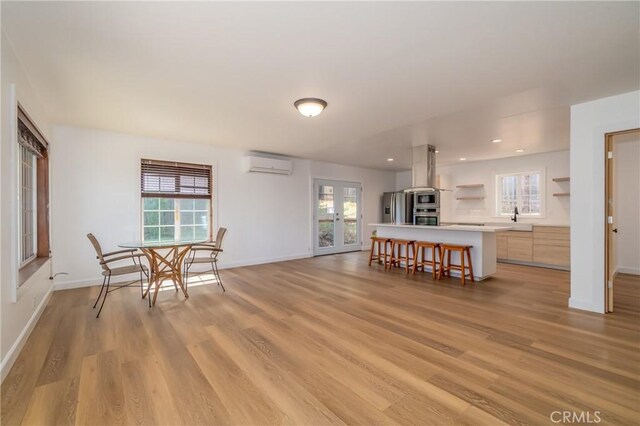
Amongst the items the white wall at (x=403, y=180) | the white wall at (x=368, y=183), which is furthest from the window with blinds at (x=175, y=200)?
the white wall at (x=403, y=180)

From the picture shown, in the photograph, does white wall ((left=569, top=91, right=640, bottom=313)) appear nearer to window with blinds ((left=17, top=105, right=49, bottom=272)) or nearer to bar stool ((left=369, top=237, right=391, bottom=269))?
bar stool ((left=369, top=237, right=391, bottom=269))

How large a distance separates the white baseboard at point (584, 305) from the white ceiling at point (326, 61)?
91.5 inches

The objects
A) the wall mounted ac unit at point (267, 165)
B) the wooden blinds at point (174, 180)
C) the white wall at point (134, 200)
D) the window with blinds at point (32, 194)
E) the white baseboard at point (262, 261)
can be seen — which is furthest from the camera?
the wall mounted ac unit at point (267, 165)

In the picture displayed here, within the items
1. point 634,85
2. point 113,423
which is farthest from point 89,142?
point 634,85

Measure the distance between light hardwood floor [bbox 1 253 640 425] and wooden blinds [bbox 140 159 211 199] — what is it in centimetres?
192

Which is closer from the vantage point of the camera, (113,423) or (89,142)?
(113,423)

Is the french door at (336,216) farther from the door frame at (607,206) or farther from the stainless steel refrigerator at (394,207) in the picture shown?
the door frame at (607,206)

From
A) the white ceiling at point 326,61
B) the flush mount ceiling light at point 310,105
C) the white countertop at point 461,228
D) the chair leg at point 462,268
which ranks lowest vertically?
the chair leg at point 462,268

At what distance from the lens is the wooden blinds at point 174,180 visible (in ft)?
16.0

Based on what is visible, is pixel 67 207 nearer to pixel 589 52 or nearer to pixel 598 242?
pixel 589 52

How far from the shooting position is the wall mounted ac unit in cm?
585

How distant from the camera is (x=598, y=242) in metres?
3.16

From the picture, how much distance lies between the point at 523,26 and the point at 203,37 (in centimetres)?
228

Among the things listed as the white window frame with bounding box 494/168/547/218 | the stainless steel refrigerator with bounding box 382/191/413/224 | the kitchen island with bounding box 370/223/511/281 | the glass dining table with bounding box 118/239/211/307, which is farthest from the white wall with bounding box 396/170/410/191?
the glass dining table with bounding box 118/239/211/307
